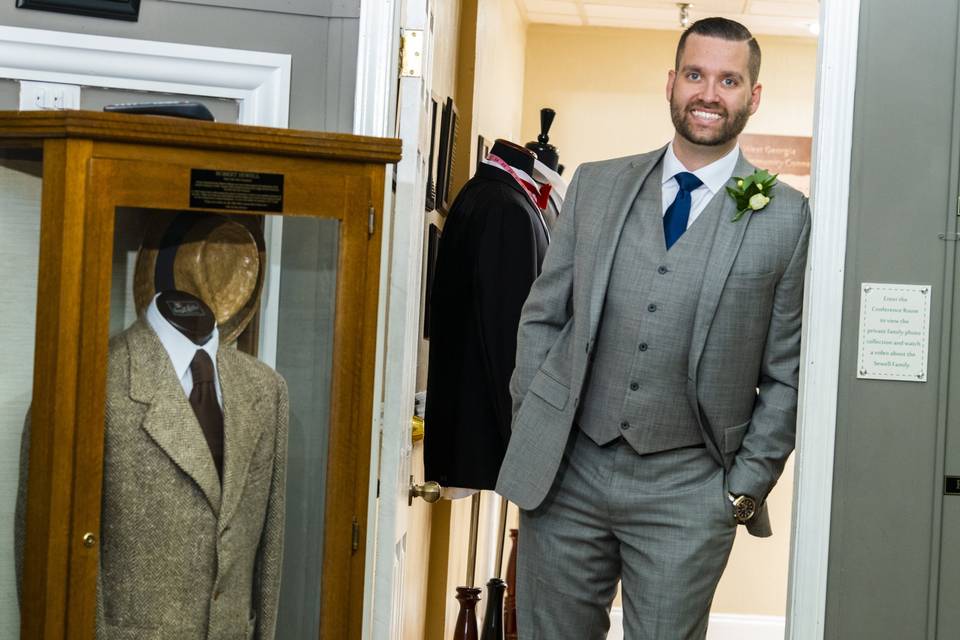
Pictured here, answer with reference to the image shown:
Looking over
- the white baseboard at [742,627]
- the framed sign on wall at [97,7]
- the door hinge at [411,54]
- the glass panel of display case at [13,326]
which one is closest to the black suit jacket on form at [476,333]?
the door hinge at [411,54]

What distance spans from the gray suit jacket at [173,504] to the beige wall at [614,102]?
3516mm

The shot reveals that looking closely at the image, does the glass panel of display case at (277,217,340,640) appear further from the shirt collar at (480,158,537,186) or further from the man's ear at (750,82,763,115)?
the shirt collar at (480,158,537,186)

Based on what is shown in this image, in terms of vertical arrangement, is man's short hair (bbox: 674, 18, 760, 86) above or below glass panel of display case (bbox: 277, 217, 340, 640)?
above

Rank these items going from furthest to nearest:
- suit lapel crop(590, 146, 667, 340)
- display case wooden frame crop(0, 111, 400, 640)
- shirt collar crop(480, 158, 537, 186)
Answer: shirt collar crop(480, 158, 537, 186) < suit lapel crop(590, 146, 667, 340) < display case wooden frame crop(0, 111, 400, 640)

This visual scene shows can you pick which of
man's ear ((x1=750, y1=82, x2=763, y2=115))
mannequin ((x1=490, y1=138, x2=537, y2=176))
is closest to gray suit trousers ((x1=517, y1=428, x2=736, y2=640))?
man's ear ((x1=750, y1=82, x2=763, y2=115))

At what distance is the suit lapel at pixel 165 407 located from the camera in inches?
72.6

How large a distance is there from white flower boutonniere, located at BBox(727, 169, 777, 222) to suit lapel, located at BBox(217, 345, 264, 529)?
3.57 feet

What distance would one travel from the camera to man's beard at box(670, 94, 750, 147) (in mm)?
2438

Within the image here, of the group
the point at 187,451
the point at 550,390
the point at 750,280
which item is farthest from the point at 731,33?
the point at 187,451

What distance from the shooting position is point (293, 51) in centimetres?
238

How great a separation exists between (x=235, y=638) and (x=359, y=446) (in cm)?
38

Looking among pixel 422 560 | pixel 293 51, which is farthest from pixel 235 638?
pixel 422 560

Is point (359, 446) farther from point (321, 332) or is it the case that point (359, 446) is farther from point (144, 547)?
point (144, 547)

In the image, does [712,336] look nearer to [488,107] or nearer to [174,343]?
[174,343]
